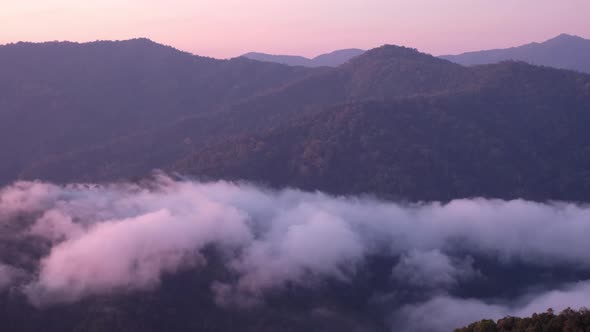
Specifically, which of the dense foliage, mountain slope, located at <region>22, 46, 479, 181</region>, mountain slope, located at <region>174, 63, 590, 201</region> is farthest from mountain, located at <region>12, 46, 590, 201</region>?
the dense foliage

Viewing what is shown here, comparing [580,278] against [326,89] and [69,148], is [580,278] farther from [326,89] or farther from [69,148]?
[69,148]

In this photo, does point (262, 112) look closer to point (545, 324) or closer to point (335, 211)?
point (335, 211)

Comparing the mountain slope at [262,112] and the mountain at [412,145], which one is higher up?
the mountain slope at [262,112]

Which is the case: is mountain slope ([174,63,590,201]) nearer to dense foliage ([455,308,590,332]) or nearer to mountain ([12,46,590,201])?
mountain ([12,46,590,201])

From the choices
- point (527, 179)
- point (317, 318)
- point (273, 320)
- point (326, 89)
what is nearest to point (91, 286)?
point (273, 320)

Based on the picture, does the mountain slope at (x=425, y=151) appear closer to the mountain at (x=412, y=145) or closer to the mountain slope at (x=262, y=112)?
the mountain at (x=412, y=145)

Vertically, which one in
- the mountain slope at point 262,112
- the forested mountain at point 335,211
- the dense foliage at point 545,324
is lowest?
the dense foliage at point 545,324

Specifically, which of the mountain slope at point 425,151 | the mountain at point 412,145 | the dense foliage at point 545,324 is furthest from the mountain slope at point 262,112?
the dense foliage at point 545,324

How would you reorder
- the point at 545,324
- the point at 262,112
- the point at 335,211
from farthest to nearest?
the point at 262,112 → the point at 335,211 → the point at 545,324

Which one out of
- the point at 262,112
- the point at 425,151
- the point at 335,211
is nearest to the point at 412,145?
the point at 425,151
